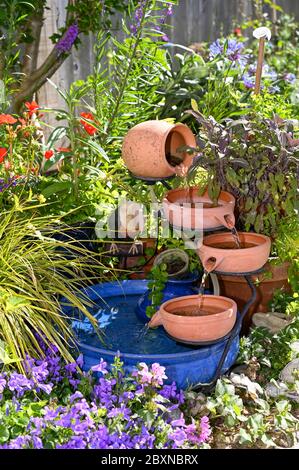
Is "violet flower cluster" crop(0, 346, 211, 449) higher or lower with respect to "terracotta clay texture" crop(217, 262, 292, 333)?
lower

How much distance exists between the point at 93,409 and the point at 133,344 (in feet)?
1.56

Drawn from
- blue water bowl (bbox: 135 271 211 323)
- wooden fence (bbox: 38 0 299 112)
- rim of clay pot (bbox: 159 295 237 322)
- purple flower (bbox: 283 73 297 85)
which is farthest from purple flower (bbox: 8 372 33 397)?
purple flower (bbox: 283 73 297 85)

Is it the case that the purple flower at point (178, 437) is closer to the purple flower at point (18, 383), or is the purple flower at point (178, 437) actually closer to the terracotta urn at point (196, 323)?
the terracotta urn at point (196, 323)

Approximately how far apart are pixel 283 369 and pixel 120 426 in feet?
2.56

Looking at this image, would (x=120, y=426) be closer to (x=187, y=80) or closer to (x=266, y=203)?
(x=266, y=203)

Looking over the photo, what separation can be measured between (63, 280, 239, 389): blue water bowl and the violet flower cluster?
46mm

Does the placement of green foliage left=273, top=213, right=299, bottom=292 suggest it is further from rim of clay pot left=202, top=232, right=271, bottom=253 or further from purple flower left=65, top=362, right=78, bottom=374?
purple flower left=65, top=362, right=78, bottom=374

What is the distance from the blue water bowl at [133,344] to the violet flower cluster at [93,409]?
46 millimetres

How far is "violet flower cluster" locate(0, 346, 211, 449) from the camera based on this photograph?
2229 millimetres

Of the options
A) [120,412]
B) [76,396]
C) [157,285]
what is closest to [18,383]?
[76,396]

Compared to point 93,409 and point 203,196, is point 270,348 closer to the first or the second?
point 203,196

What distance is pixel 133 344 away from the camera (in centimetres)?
276

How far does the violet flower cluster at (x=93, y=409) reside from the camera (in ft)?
7.31

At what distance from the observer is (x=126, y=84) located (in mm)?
3738
